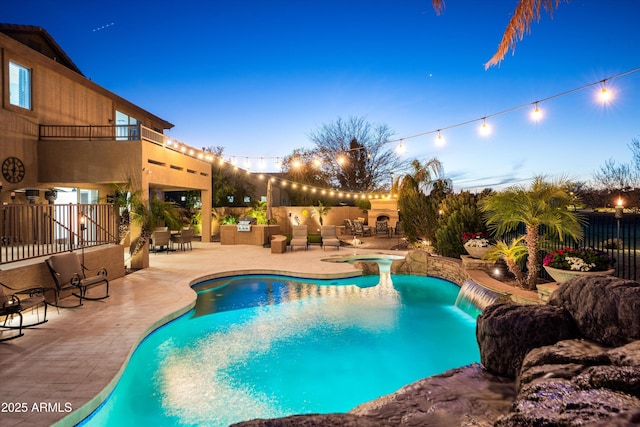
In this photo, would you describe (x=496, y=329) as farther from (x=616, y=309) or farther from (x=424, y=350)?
(x=424, y=350)

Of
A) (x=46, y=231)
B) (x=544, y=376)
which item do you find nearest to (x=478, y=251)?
(x=544, y=376)

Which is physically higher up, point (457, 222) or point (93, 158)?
point (93, 158)

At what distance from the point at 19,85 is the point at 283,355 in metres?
11.6

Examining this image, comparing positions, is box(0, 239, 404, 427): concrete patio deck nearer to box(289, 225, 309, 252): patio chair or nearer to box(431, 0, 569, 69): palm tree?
box(289, 225, 309, 252): patio chair

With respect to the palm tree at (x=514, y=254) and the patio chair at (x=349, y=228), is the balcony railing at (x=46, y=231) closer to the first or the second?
the palm tree at (x=514, y=254)

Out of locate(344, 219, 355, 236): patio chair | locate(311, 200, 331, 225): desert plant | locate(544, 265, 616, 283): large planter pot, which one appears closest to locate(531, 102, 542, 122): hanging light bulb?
locate(544, 265, 616, 283): large planter pot

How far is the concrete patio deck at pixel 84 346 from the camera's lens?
3244mm

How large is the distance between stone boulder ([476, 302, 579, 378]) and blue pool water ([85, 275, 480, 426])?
1584 mm

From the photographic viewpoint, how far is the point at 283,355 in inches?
208

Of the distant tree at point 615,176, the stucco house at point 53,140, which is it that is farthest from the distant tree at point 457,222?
the distant tree at point 615,176

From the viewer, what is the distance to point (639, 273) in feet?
24.0

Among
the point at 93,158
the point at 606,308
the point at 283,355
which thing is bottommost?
the point at 283,355

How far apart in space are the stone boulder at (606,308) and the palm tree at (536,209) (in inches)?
129

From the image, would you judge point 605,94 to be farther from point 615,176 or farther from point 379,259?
point 615,176
